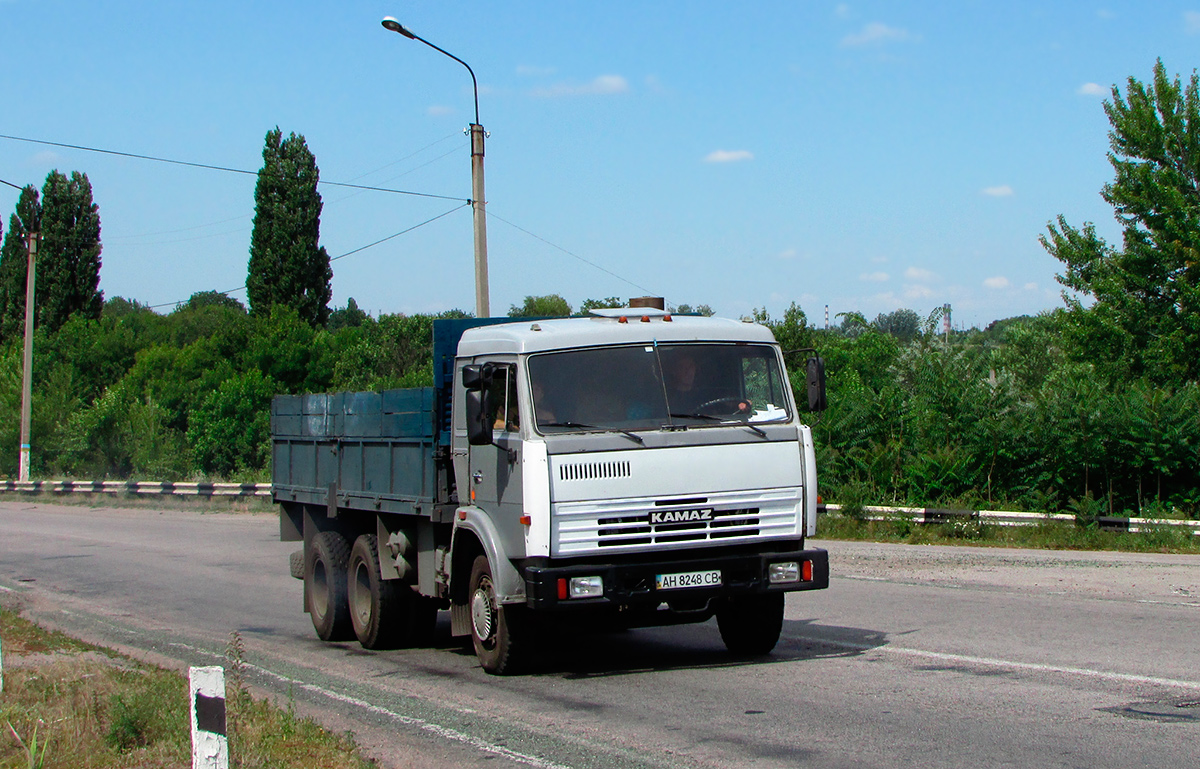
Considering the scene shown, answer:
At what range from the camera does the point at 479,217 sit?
68.2 feet

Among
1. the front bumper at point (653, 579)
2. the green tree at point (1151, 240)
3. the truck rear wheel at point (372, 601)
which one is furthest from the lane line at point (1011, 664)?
the green tree at point (1151, 240)

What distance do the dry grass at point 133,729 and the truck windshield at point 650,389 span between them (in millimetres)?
2661

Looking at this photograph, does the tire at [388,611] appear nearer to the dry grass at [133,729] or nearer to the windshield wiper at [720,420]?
the dry grass at [133,729]

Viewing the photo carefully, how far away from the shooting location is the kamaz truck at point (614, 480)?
812 centimetres

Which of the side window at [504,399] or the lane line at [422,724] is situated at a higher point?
the side window at [504,399]

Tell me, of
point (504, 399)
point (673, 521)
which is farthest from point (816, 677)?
point (504, 399)

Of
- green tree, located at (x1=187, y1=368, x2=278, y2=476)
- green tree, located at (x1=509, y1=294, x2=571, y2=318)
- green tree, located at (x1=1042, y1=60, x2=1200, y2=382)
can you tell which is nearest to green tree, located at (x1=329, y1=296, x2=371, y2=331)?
green tree, located at (x1=509, y1=294, x2=571, y2=318)

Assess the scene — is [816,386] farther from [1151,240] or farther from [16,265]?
[16,265]

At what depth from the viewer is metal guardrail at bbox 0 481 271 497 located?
113 ft

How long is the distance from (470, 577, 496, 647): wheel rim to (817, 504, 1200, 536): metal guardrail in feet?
43.4

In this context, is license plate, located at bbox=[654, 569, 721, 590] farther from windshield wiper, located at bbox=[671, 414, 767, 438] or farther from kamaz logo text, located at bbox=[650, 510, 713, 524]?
windshield wiper, located at bbox=[671, 414, 767, 438]

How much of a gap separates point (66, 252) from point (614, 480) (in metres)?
64.1

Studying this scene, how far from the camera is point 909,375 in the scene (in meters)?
26.1

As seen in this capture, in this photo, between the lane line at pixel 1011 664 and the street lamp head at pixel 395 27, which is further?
the street lamp head at pixel 395 27
